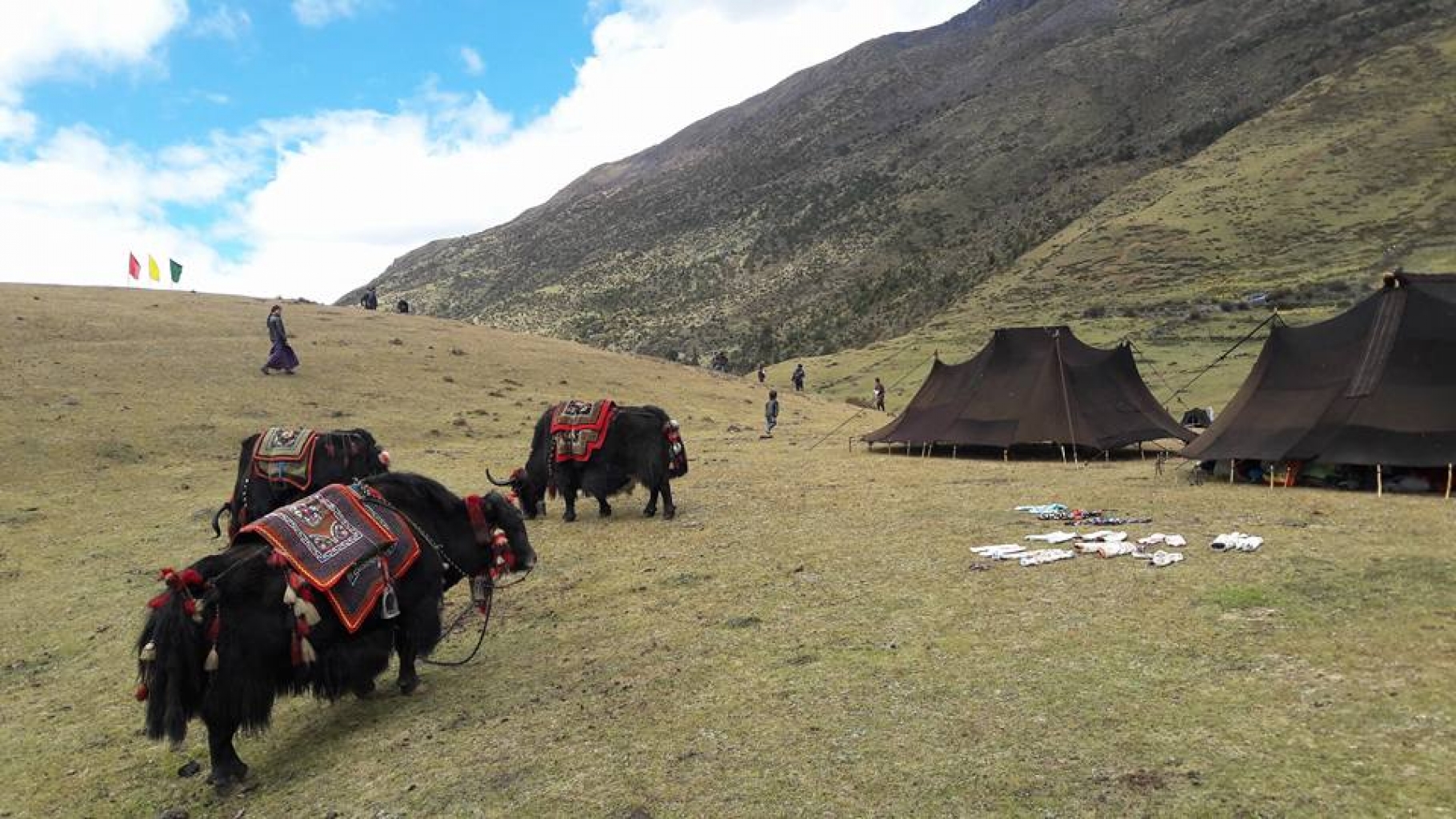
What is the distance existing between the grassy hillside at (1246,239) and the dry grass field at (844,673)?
22.4 m

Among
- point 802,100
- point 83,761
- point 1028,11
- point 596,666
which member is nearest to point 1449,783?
point 596,666

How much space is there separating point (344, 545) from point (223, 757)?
1.45 meters

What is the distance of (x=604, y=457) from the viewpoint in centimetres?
1252

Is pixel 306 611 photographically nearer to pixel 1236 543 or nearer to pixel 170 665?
pixel 170 665

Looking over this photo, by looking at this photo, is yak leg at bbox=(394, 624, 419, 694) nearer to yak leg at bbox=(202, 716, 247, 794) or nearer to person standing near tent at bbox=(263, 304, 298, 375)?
yak leg at bbox=(202, 716, 247, 794)

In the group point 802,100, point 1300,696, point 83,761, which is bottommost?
point 83,761

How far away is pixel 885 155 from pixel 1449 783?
95616mm

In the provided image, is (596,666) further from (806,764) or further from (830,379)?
(830,379)

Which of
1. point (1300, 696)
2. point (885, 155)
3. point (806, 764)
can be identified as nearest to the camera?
point (806, 764)

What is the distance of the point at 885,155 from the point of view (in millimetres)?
94188

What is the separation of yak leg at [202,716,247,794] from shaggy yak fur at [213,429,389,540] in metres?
4.31

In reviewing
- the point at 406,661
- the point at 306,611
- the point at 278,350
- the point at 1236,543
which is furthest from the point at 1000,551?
the point at 278,350

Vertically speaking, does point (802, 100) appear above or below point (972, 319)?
above

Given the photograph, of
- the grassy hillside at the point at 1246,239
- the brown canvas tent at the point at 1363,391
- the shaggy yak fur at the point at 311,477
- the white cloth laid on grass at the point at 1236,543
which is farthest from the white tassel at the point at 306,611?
the grassy hillside at the point at 1246,239
